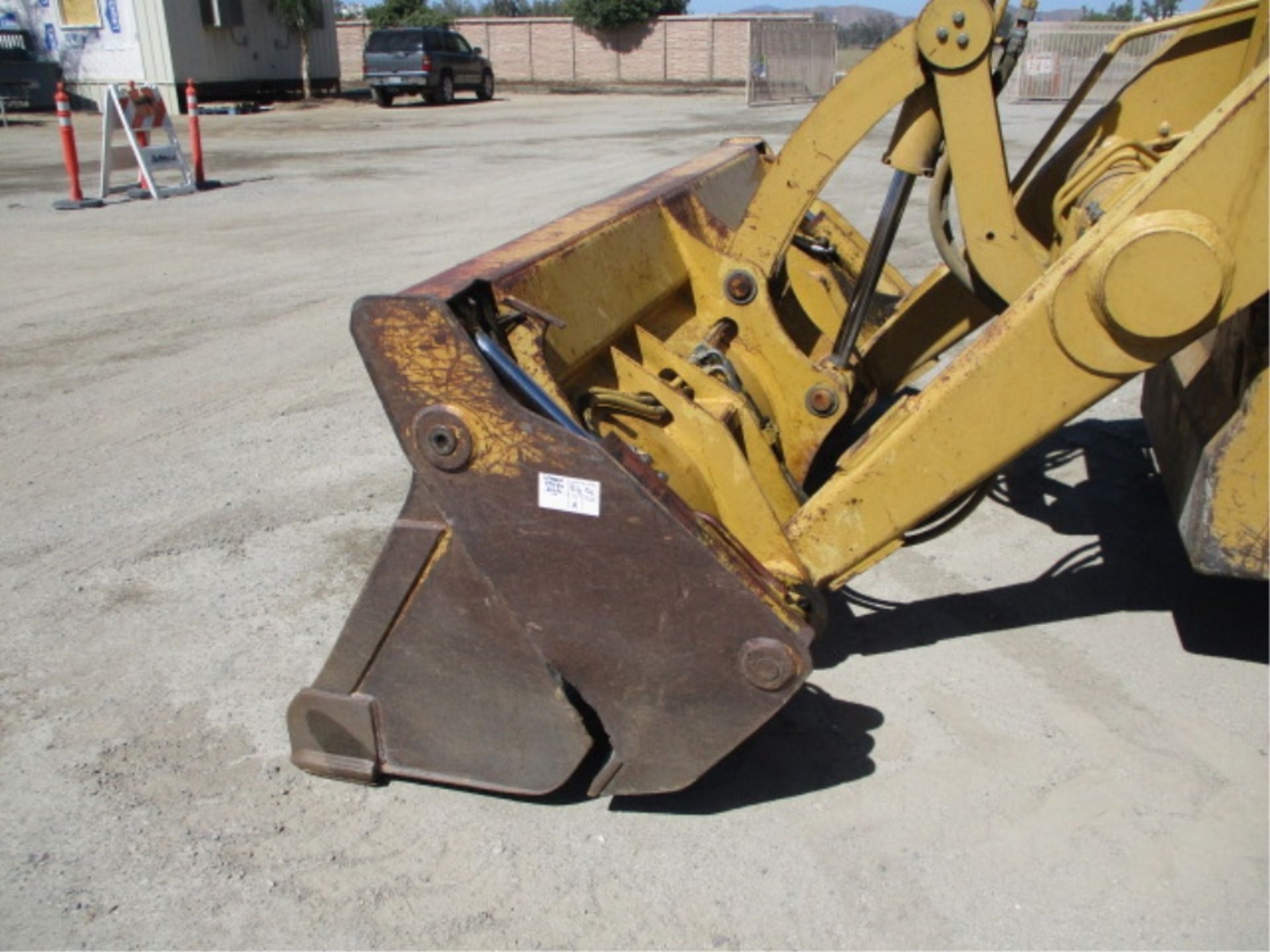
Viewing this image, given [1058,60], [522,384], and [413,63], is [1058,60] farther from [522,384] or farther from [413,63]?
[522,384]

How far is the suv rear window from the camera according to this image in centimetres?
2611

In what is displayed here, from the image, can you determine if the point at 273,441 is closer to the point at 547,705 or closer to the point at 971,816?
the point at 547,705

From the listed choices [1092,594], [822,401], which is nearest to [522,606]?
[822,401]

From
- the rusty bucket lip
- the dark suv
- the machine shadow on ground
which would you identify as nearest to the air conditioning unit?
the dark suv

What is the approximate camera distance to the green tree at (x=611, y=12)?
128 feet

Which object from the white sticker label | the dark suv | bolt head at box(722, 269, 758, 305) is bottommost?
the dark suv

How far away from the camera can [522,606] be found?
254cm

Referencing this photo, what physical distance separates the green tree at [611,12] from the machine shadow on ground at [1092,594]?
37490 millimetres

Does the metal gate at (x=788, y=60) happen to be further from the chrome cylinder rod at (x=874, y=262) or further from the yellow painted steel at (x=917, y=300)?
the chrome cylinder rod at (x=874, y=262)

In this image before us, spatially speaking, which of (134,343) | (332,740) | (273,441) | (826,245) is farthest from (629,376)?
(134,343)

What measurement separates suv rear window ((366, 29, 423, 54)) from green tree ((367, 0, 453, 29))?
63.2 ft

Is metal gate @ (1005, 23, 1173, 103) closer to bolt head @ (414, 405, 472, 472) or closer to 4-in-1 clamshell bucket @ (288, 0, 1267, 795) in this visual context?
4-in-1 clamshell bucket @ (288, 0, 1267, 795)

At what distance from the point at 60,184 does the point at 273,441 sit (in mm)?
9551

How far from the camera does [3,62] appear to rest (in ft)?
77.2
